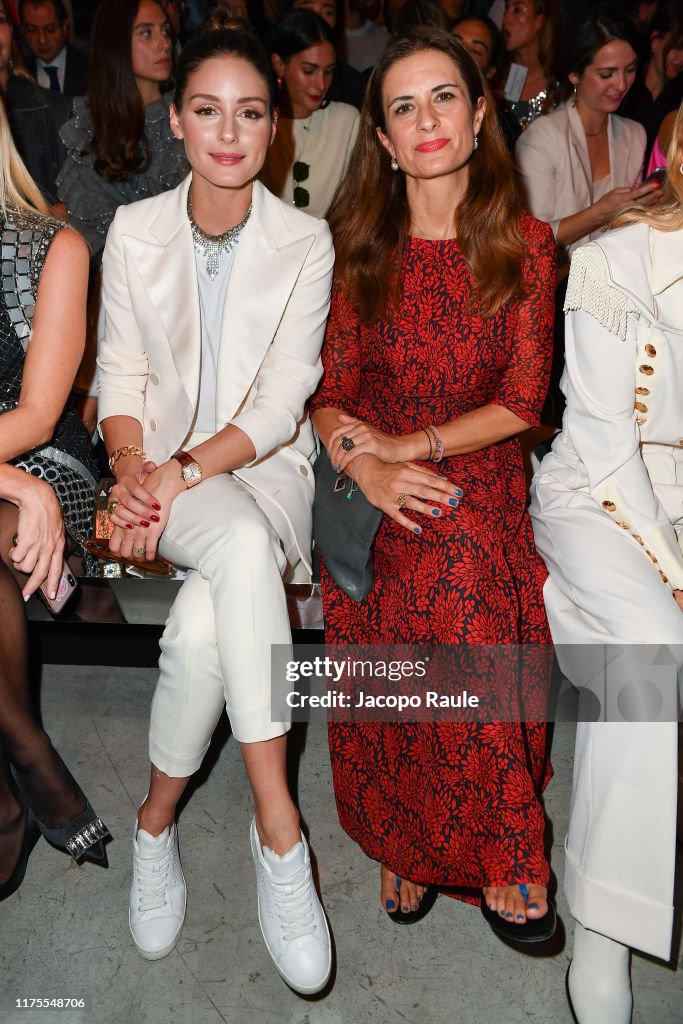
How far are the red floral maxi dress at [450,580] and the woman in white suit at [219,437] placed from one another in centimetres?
17

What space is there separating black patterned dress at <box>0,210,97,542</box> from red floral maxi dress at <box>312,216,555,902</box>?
1.90 feet

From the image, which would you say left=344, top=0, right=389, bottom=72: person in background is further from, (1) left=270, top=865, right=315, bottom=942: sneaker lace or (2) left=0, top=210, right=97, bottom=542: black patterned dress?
(1) left=270, top=865, right=315, bottom=942: sneaker lace

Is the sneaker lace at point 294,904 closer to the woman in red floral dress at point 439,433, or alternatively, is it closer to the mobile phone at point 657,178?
the woman in red floral dress at point 439,433

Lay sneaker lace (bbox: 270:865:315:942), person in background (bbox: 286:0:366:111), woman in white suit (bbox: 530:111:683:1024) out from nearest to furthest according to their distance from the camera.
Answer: woman in white suit (bbox: 530:111:683:1024) → sneaker lace (bbox: 270:865:315:942) → person in background (bbox: 286:0:366:111)

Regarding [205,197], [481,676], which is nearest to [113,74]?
[205,197]

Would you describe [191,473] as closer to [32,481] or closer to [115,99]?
[32,481]

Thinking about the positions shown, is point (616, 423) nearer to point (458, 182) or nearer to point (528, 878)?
point (458, 182)

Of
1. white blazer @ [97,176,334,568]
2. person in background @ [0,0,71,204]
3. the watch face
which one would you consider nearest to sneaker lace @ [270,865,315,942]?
white blazer @ [97,176,334,568]

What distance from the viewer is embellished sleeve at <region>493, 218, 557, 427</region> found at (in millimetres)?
2219

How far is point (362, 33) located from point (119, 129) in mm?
2226

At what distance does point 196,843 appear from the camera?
224cm

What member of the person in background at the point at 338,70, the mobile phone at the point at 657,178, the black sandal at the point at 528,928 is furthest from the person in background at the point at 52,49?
the black sandal at the point at 528,928

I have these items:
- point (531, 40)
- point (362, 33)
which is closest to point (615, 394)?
point (531, 40)

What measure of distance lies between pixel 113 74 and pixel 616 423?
2.34 meters
